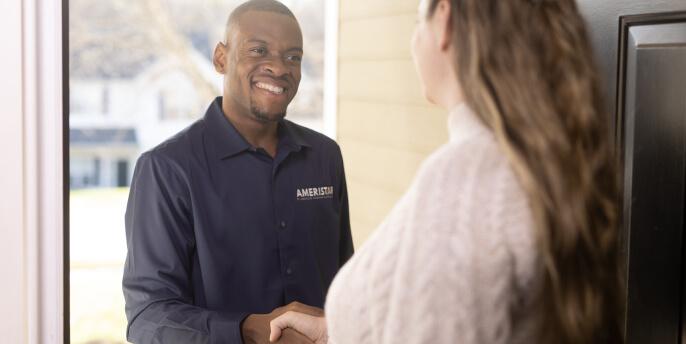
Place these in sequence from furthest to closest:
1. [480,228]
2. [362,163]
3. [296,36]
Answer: [362,163] → [296,36] → [480,228]

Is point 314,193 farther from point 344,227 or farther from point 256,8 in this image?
point 256,8

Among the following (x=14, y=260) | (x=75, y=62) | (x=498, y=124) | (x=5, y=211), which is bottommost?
(x=14, y=260)

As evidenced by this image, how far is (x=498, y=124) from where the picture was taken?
0.86 metres

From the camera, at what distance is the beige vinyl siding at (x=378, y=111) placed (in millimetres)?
1579

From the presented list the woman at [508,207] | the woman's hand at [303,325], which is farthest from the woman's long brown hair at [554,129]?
the woman's hand at [303,325]

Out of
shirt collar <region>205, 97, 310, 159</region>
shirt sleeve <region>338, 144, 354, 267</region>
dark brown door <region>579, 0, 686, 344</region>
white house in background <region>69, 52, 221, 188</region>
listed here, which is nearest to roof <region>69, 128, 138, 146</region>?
white house in background <region>69, 52, 221, 188</region>

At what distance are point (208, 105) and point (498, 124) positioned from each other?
80 centimetres

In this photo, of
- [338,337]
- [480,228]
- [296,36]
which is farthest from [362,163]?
[480,228]

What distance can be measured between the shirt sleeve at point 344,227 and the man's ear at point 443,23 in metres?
0.69

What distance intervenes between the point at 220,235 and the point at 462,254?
71cm

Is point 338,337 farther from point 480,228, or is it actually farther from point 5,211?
point 5,211

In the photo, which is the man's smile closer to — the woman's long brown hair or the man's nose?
the man's nose

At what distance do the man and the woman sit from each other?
59cm

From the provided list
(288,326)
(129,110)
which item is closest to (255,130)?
(129,110)
